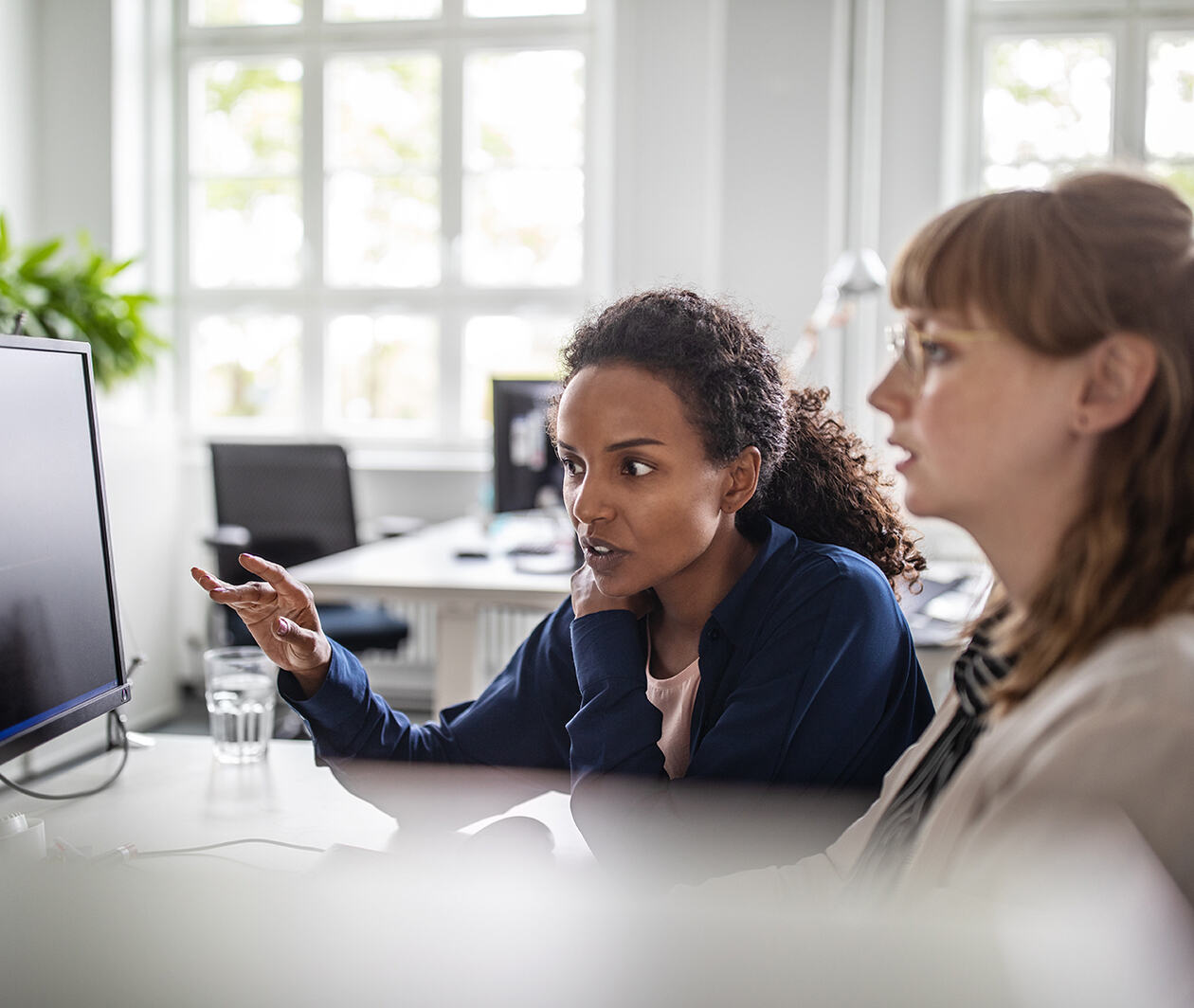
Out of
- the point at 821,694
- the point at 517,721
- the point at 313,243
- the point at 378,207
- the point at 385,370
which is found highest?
the point at 378,207

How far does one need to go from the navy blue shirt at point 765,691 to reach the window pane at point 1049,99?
3767 millimetres

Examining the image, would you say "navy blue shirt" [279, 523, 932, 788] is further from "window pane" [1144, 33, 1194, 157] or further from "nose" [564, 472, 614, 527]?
"window pane" [1144, 33, 1194, 157]

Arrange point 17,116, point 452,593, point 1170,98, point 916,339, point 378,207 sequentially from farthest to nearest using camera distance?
point 378,207
point 17,116
point 1170,98
point 452,593
point 916,339

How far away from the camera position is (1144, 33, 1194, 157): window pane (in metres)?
4.32

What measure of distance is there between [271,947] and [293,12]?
5023 mm

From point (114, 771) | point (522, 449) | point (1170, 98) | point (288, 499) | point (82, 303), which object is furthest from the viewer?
point (1170, 98)

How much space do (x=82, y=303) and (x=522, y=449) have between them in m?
1.75

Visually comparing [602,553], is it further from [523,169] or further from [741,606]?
[523,169]

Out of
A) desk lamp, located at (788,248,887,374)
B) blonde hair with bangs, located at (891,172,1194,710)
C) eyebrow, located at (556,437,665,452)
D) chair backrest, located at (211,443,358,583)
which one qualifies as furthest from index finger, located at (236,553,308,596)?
chair backrest, located at (211,443,358,583)

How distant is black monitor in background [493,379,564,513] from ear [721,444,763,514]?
2026 mm

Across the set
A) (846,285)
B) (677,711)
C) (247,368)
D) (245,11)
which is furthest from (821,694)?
(245,11)

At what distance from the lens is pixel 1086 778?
577mm

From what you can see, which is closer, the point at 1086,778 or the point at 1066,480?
the point at 1086,778

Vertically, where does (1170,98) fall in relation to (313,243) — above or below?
above
